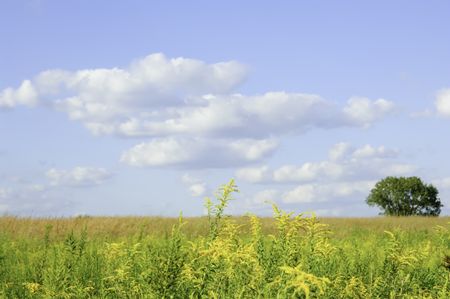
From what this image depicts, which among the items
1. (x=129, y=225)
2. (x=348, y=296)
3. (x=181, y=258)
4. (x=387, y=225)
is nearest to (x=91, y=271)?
(x=181, y=258)

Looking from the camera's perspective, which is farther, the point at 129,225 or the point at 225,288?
the point at 129,225

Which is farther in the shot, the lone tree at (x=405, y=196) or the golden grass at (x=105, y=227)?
the lone tree at (x=405, y=196)

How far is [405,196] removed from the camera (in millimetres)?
55156

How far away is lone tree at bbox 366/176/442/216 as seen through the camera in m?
54.9

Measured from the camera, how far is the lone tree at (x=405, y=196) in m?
54.9

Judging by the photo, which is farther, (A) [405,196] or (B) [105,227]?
(A) [405,196]

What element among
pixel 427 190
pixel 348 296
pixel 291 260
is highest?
pixel 427 190

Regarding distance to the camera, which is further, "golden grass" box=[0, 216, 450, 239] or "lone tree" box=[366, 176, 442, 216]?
"lone tree" box=[366, 176, 442, 216]

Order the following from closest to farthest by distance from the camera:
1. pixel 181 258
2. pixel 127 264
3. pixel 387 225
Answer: pixel 181 258 → pixel 127 264 → pixel 387 225

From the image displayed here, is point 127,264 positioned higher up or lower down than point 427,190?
lower down

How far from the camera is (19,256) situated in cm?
1241

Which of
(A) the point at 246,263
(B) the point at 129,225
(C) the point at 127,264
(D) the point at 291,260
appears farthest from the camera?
(B) the point at 129,225

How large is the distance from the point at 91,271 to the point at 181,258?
458cm

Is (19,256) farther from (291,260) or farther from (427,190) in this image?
(427,190)
